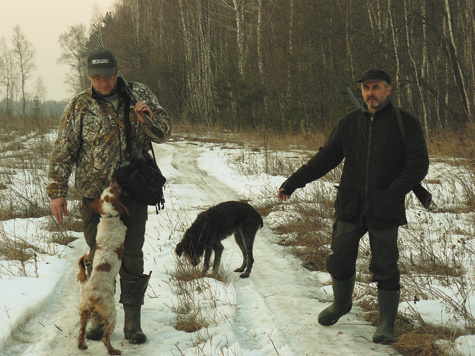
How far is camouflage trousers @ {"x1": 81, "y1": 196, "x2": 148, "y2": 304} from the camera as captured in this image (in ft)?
12.4

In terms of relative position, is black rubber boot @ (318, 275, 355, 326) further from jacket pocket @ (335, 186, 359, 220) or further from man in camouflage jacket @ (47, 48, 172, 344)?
man in camouflage jacket @ (47, 48, 172, 344)

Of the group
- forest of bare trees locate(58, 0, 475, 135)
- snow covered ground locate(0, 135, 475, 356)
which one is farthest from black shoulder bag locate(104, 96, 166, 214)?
forest of bare trees locate(58, 0, 475, 135)

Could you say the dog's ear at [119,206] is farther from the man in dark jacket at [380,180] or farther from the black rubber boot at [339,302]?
the black rubber boot at [339,302]

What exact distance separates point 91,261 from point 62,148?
3.21 ft

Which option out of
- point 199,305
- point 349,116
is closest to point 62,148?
point 199,305

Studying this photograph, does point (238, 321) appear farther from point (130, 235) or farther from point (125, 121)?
point (125, 121)

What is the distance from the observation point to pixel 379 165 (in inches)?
141

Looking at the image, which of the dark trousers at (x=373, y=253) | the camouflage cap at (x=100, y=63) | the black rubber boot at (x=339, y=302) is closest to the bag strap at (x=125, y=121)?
the camouflage cap at (x=100, y=63)

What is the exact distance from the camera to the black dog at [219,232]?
557 centimetres

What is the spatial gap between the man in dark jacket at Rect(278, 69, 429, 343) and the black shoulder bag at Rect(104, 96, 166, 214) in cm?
161

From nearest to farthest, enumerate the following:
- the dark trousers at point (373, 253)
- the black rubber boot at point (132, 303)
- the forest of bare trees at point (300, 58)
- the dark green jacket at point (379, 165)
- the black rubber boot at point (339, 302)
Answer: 1. the dark green jacket at point (379, 165)
2. the dark trousers at point (373, 253)
3. the black rubber boot at point (132, 303)
4. the black rubber boot at point (339, 302)
5. the forest of bare trees at point (300, 58)

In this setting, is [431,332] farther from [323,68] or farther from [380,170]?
[323,68]

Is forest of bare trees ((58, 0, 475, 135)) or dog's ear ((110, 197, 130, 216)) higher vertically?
forest of bare trees ((58, 0, 475, 135))

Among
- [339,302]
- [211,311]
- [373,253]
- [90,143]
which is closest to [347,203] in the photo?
[373,253]
